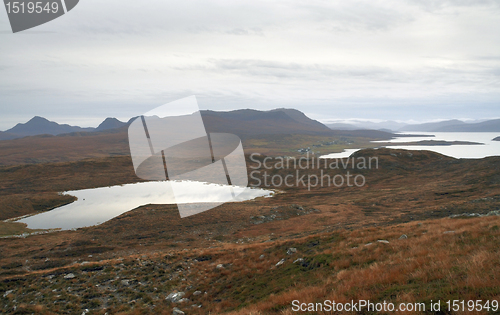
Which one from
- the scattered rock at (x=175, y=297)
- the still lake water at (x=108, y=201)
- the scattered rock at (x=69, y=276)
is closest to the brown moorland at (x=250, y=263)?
the scattered rock at (x=69, y=276)

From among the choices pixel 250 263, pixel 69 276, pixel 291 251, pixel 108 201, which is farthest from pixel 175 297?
pixel 108 201

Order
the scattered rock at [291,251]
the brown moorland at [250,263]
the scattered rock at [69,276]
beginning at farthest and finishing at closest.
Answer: the scattered rock at [69,276] → the scattered rock at [291,251] → the brown moorland at [250,263]

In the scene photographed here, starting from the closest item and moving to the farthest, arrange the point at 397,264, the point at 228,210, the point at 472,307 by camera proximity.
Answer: the point at 472,307
the point at 397,264
the point at 228,210

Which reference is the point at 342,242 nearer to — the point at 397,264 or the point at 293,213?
the point at 397,264

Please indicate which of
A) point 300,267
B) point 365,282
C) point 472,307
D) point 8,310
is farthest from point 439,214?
point 8,310

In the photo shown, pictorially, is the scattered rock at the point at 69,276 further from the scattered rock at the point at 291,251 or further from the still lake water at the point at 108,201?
the still lake water at the point at 108,201

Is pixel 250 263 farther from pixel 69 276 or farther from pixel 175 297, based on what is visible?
pixel 69 276

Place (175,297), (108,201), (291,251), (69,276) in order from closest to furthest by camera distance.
Result: (175,297) → (291,251) → (69,276) → (108,201)
